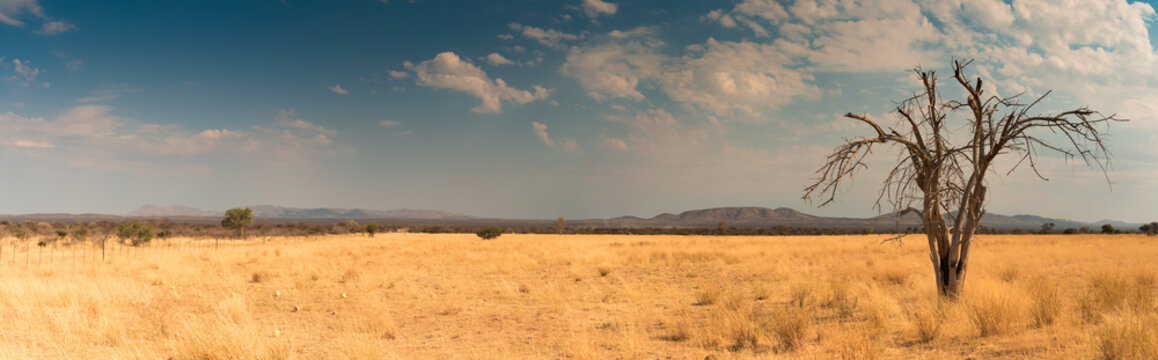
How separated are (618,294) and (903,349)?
283 inches

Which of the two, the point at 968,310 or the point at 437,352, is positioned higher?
the point at 968,310

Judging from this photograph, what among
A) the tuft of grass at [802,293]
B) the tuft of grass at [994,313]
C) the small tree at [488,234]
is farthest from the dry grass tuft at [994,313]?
the small tree at [488,234]

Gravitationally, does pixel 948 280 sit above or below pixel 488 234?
above

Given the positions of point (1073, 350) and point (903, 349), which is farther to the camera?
point (903, 349)

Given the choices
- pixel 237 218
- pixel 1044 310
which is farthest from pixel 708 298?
pixel 237 218

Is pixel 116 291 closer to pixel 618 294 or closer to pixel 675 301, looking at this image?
pixel 618 294

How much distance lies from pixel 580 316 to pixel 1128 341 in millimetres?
7550

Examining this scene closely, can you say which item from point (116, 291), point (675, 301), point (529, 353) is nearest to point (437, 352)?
point (529, 353)

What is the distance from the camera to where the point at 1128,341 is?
5711mm

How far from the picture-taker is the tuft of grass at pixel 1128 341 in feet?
18.4

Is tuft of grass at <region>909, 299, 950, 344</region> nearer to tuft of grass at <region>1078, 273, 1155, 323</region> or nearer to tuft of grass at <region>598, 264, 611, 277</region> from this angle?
tuft of grass at <region>1078, 273, 1155, 323</region>

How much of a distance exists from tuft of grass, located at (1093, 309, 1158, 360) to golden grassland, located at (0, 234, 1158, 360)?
2 cm

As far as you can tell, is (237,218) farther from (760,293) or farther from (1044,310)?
(1044,310)

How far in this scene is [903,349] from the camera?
712cm
